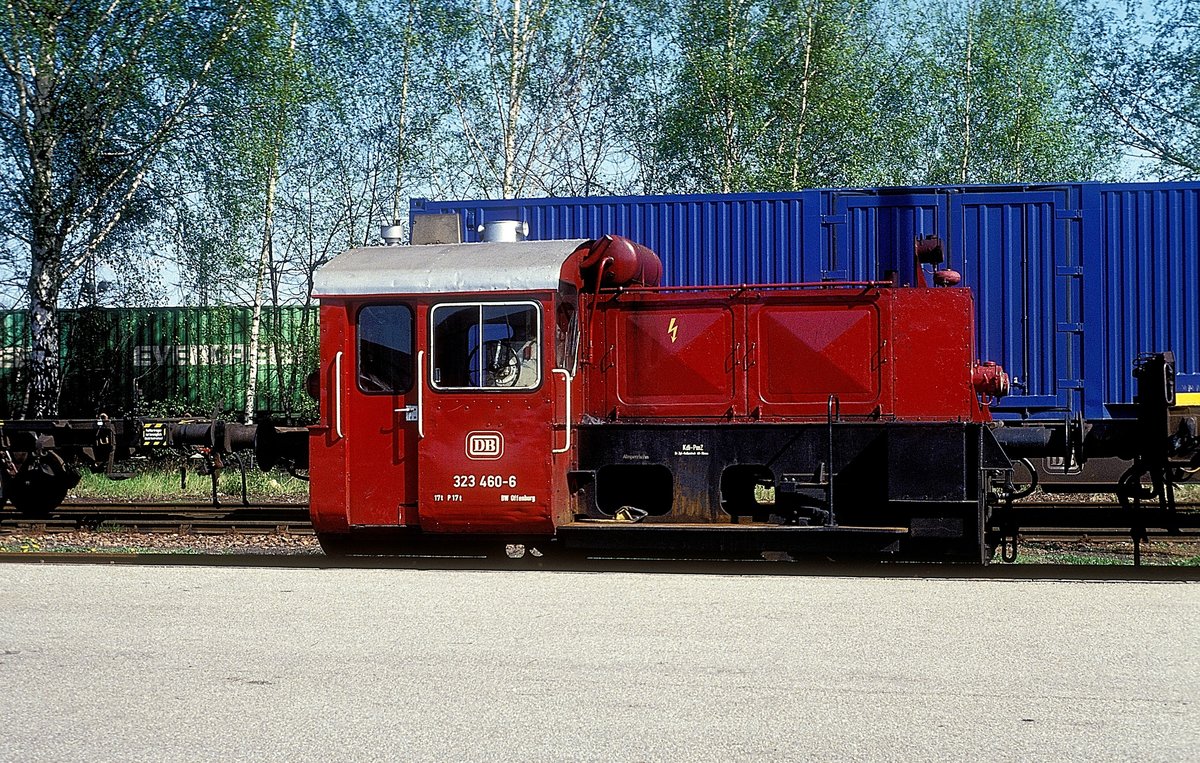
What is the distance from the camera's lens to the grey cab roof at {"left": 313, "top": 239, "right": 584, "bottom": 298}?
9492 millimetres

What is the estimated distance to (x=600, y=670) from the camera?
20.1 ft

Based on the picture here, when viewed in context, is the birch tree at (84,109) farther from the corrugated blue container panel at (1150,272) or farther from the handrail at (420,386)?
the corrugated blue container panel at (1150,272)

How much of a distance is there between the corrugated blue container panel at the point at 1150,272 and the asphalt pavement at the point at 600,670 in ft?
19.7

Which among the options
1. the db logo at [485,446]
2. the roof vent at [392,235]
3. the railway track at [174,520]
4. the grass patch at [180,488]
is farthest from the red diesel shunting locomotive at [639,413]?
the grass patch at [180,488]

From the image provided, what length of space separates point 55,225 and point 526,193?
35.8 ft

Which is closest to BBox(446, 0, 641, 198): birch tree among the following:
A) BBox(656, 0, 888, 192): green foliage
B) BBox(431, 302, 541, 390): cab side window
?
BBox(656, 0, 888, 192): green foliage

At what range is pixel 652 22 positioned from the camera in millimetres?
27141

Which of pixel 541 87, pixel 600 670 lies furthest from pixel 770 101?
pixel 600 670

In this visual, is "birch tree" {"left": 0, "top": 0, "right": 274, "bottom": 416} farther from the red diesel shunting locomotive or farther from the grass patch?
the red diesel shunting locomotive

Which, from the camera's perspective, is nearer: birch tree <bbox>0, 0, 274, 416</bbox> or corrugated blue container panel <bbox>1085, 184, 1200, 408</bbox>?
corrugated blue container panel <bbox>1085, 184, 1200, 408</bbox>

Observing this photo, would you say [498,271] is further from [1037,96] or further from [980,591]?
[1037,96]

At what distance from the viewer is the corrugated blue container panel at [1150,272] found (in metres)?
13.6

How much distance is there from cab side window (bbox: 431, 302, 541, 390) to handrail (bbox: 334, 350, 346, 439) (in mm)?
786

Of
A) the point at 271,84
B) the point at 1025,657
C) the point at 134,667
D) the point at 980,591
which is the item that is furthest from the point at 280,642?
the point at 271,84
